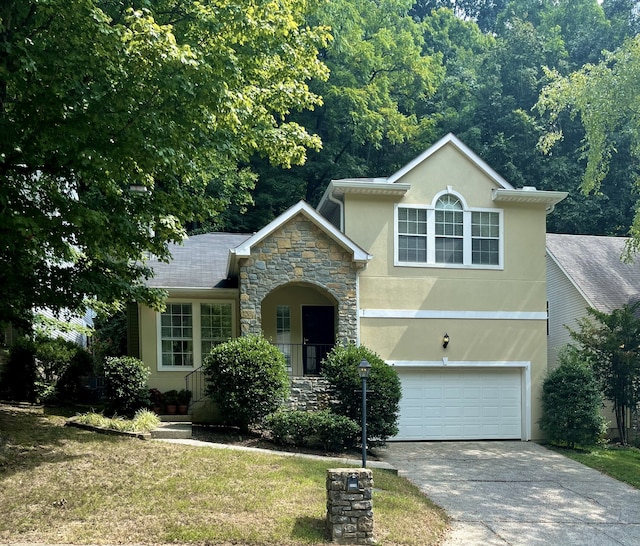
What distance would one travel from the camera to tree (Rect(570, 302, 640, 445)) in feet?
51.9

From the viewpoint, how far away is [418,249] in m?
15.8

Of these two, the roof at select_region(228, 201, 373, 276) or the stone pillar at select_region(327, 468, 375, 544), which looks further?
the roof at select_region(228, 201, 373, 276)

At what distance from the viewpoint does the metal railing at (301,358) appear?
1503 cm

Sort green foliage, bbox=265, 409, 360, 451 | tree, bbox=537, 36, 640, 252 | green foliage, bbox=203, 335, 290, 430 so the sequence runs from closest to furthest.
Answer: green foliage, bbox=265, 409, 360, 451, green foliage, bbox=203, 335, 290, 430, tree, bbox=537, 36, 640, 252

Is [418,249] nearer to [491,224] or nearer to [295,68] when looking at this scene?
[491,224]

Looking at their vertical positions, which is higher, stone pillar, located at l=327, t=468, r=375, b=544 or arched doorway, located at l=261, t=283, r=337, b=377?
arched doorway, located at l=261, t=283, r=337, b=377

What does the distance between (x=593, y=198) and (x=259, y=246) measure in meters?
19.7

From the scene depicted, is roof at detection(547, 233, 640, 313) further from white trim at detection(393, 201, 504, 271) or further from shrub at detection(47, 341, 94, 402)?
shrub at detection(47, 341, 94, 402)

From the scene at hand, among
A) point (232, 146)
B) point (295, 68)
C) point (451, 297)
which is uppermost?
point (295, 68)

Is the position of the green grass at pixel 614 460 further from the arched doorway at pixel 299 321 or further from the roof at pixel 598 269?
the arched doorway at pixel 299 321

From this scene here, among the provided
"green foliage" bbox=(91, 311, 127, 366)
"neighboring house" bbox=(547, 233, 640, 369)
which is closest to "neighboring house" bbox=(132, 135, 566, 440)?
"neighboring house" bbox=(547, 233, 640, 369)

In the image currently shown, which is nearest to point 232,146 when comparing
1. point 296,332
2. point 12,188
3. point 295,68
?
point 295,68

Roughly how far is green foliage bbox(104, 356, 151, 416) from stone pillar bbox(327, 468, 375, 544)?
726 centimetres

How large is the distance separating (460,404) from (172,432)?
742 centimetres
